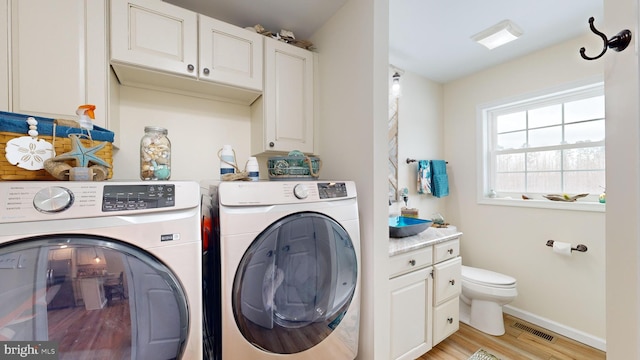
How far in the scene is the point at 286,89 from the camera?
5.11 feet

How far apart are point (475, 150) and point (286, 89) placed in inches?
86.1

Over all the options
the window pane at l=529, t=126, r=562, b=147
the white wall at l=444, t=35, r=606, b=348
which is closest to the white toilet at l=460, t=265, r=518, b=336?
the white wall at l=444, t=35, r=606, b=348

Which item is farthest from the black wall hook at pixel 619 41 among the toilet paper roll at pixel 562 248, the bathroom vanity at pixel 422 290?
the toilet paper roll at pixel 562 248

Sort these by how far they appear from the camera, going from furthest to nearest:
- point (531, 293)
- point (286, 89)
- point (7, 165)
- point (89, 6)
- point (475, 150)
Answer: point (475, 150)
point (531, 293)
point (286, 89)
point (89, 6)
point (7, 165)

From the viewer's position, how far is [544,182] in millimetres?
2252

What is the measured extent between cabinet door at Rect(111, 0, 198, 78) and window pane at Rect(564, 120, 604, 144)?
3038 millimetres

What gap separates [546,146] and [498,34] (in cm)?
122

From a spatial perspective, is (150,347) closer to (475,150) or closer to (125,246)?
(125,246)

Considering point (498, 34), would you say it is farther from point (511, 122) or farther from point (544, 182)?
point (544, 182)

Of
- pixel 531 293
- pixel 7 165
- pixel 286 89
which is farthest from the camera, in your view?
pixel 531 293

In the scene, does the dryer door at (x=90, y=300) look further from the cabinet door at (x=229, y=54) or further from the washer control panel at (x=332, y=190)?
the cabinet door at (x=229, y=54)

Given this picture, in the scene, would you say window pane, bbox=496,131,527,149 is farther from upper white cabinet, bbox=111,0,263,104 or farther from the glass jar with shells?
the glass jar with shells

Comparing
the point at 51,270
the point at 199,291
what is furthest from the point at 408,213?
the point at 51,270

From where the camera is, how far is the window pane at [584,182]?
1924 mm
